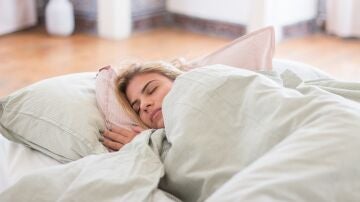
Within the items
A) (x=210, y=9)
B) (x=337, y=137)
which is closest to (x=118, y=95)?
(x=337, y=137)

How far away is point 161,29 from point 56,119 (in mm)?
2762

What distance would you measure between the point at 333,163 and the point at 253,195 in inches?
6.3

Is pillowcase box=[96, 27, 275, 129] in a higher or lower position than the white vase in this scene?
higher

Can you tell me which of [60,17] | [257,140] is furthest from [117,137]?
[60,17]

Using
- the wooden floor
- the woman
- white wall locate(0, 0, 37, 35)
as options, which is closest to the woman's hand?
the woman

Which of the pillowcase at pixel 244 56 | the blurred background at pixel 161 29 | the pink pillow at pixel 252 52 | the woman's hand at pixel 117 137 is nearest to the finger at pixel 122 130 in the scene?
the woman's hand at pixel 117 137

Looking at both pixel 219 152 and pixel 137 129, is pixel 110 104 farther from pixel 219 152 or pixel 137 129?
pixel 219 152

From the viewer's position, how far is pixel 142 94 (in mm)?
1570

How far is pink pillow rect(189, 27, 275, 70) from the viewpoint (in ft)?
5.56

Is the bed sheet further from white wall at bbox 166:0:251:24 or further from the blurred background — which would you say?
white wall at bbox 166:0:251:24

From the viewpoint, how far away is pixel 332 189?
956 mm

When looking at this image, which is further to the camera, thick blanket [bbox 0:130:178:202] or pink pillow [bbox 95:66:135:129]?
pink pillow [bbox 95:66:135:129]

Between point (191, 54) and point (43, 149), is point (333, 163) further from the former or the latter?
point (191, 54)

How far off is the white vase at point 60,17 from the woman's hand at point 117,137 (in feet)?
8.21
